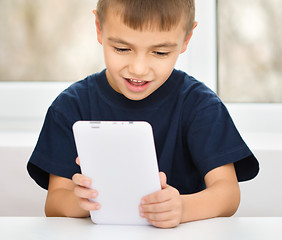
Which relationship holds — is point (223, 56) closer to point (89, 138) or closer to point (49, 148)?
point (49, 148)

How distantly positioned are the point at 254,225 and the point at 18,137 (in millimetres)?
828

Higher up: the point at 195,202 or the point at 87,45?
the point at 87,45

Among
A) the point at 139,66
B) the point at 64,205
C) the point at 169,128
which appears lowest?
the point at 64,205

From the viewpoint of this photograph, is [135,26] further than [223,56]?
No

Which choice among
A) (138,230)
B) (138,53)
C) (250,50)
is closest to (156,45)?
(138,53)

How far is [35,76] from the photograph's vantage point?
58.9 inches

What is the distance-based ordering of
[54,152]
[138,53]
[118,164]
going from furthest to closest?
[54,152] → [138,53] → [118,164]

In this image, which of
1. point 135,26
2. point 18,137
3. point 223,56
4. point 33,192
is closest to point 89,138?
point 135,26

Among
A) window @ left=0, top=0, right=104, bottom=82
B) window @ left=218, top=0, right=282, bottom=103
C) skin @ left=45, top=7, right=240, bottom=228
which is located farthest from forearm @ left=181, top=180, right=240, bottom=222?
window @ left=0, top=0, right=104, bottom=82

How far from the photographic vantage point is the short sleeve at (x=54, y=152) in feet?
2.66

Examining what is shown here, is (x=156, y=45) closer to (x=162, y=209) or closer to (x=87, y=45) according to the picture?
(x=162, y=209)

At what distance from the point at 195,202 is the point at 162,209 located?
0.32 feet

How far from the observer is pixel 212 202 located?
0.75m

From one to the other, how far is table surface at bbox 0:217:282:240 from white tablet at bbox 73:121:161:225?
0.08 feet
